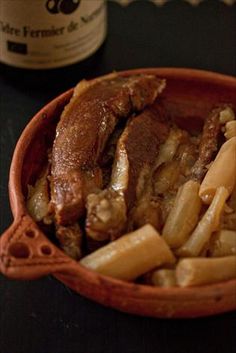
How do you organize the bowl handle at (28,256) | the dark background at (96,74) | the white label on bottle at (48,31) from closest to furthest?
1. the bowl handle at (28,256)
2. the dark background at (96,74)
3. the white label on bottle at (48,31)

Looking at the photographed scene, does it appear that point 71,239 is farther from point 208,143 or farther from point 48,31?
point 48,31

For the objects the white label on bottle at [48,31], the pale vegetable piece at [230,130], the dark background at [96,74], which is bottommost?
the dark background at [96,74]

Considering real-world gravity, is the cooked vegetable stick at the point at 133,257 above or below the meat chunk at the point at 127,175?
below

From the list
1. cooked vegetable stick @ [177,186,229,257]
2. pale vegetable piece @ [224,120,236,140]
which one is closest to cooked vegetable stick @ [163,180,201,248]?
cooked vegetable stick @ [177,186,229,257]

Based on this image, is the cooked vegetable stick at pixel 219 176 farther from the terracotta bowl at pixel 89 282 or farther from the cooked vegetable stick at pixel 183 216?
the terracotta bowl at pixel 89 282

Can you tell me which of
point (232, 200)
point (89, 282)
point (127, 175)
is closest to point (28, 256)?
point (89, 282)

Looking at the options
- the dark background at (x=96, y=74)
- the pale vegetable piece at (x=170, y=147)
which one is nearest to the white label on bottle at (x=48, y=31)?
the dark background at (x=96, y=74)

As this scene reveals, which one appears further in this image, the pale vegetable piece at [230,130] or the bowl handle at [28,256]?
the pale vegetable piece at [230,130]
